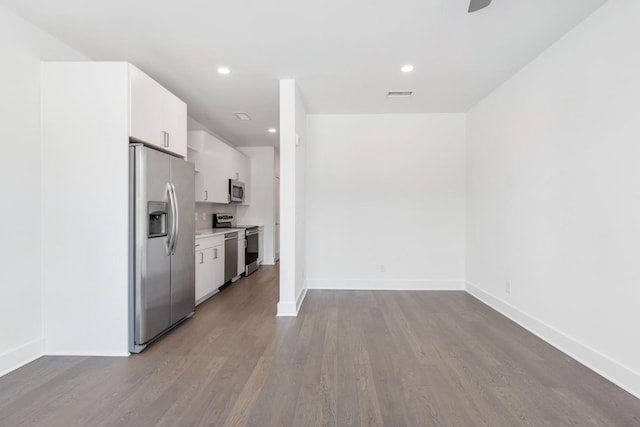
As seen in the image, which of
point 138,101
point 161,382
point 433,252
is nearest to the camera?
point 161,382

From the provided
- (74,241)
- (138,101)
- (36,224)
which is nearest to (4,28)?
(138,101)

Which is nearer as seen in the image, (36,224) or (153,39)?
(36,224)

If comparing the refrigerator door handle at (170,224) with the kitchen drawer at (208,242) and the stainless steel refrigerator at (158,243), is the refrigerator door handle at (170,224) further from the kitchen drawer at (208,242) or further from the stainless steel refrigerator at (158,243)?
the kitchen drawer at (208,242)

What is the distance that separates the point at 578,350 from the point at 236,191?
5.11 metres

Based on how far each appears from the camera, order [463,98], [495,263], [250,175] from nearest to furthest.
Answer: [495,263] → [463,98] → [250,175]

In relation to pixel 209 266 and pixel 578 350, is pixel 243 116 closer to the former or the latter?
pixel 209 266

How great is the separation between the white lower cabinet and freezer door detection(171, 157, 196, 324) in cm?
45

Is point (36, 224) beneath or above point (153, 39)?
beneath

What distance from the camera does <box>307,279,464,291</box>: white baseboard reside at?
14.5 ft

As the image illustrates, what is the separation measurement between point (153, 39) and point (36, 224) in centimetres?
180

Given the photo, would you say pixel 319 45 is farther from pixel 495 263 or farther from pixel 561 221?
pixel 495 263

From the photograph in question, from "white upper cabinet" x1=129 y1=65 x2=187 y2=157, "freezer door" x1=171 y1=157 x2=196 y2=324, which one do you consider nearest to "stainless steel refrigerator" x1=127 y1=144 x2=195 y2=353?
"freezer door" x1=171 y1=157 x2=196 y2=324

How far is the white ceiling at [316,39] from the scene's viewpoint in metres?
2.12

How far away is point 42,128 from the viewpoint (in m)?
2.36
